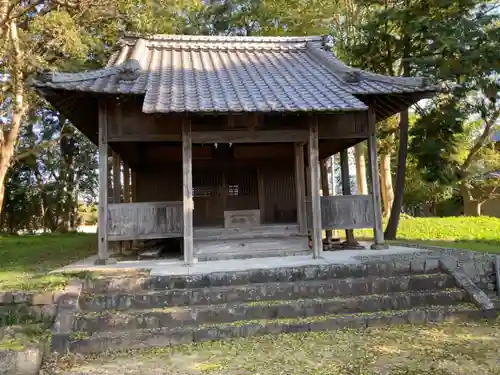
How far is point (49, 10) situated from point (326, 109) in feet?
31.9

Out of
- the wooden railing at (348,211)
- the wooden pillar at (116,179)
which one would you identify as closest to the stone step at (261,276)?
the wooden railing at (348,211)

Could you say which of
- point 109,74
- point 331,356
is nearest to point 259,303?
point 331,356

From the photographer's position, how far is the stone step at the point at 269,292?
6125mm

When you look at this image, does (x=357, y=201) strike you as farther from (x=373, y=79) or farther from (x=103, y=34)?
(x=103, y=34)

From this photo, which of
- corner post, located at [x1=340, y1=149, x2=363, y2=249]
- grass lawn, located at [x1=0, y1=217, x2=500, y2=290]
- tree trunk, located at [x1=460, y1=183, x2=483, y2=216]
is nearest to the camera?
corner post, located at [x1=340, y1=149, x2=363, y2=249]

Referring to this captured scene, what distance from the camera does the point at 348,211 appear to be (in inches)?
361

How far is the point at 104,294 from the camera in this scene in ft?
20.9

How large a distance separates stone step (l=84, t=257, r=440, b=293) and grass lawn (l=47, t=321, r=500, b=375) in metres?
1.33

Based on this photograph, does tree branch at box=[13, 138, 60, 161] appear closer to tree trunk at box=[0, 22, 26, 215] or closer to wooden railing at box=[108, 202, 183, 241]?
tree trunk at box=[0, 22, 26, 215]

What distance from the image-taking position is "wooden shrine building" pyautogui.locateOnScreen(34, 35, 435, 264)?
8.04 m

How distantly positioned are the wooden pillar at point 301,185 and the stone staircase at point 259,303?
122 inches

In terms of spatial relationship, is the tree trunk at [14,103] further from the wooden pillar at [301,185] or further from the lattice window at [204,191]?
the wooden pillar at [301,185]

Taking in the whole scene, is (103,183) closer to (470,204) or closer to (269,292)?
(269,292)

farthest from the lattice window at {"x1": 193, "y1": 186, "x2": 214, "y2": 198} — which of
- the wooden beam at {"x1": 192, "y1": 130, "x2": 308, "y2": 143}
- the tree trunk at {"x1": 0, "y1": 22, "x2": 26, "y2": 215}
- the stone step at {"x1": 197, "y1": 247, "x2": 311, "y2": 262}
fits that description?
the tree trunk at {"x1": 0, "y1": 22, "x2": 26, "y2": 215}
